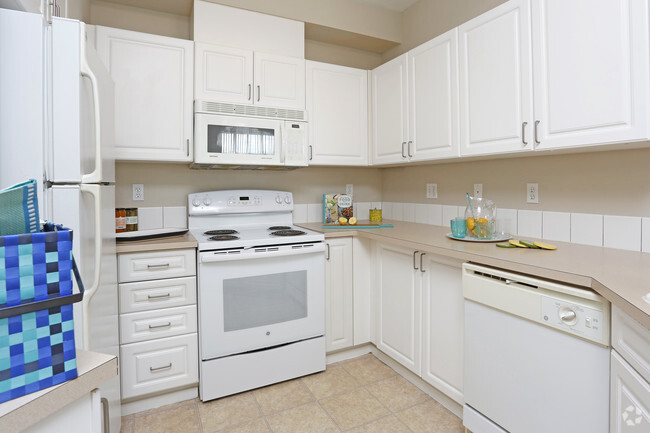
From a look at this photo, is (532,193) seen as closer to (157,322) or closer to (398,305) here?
(398,305)

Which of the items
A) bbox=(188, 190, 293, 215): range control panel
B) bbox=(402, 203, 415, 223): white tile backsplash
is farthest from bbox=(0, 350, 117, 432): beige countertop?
bbox=(402, 203, 415, 223): white tile backsplash

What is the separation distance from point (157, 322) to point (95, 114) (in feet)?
3.76

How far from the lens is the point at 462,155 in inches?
81.4

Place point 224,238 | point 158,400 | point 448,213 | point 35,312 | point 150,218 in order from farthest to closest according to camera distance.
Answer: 1. point 448,213
2. point 150,218
3. point 224,238
4. point 158,400
5. point 35,312

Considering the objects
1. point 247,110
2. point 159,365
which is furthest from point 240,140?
point 159,365

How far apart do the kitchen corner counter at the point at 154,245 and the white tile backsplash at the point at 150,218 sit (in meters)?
0.40

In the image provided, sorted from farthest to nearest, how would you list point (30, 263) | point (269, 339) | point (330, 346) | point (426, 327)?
1. point (330, 346)
2. point (269, 339)
3. point (426, 327)
4. point (30, 263)

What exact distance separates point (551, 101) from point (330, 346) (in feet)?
6.18

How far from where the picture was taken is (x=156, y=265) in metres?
1.96

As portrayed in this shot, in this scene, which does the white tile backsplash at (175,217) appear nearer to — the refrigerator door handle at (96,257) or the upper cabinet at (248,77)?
the upper cabinet at (248,77)

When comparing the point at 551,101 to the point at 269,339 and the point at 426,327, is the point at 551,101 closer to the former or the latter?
the point at 426,327

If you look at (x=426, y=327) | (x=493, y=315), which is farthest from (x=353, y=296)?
(x=493, y=315)

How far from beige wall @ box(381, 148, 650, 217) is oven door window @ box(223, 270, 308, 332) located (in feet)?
4.16

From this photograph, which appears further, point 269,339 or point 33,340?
point 269,339
